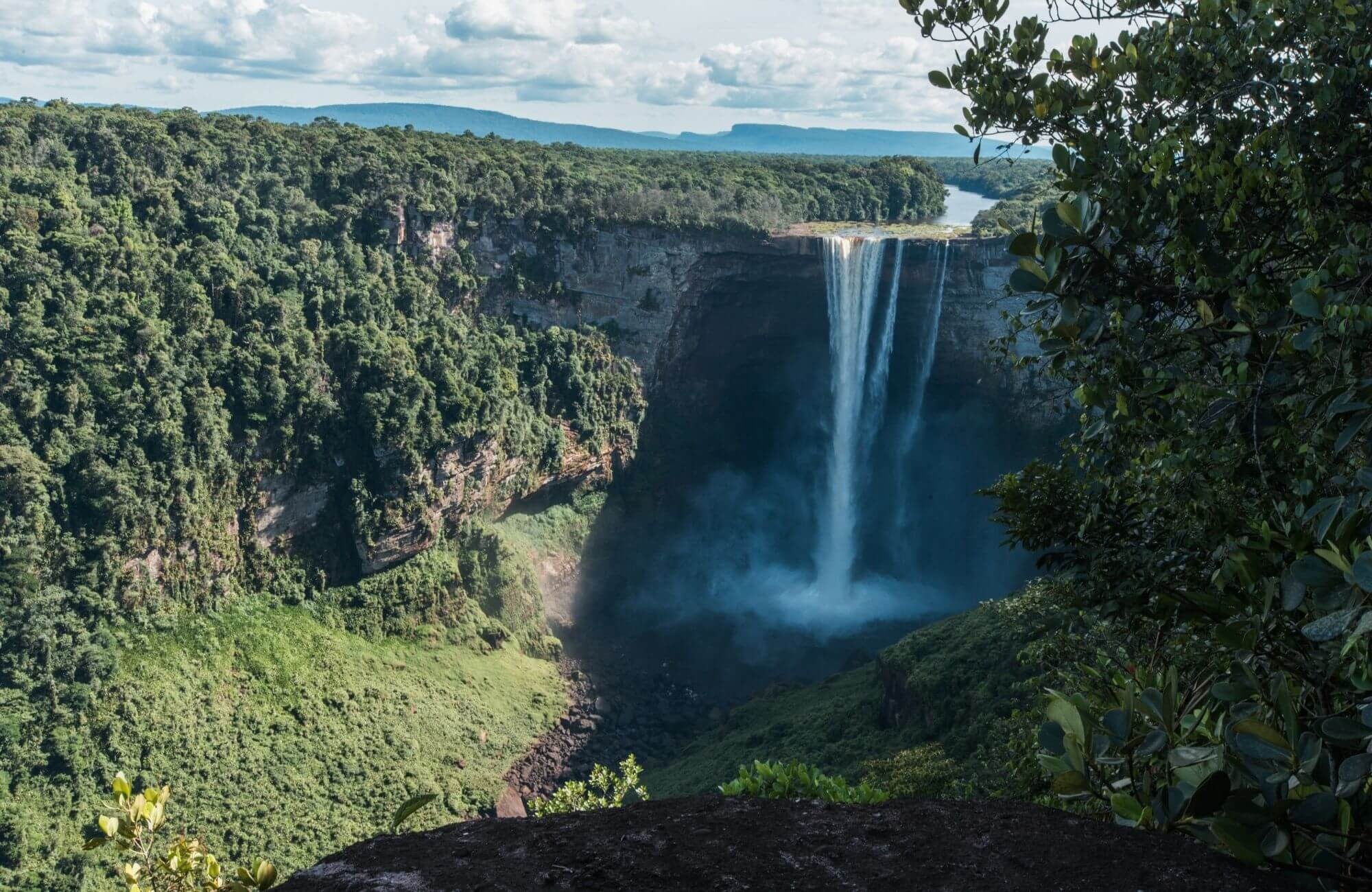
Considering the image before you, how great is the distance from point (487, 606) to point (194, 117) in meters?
18.0

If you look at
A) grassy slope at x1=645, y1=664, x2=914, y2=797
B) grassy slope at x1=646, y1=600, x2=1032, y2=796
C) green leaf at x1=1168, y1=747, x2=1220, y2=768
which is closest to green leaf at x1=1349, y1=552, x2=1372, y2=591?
green leaf at x1=1168, y1=747, x2=1220, y2=768

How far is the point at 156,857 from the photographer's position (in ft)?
18.4

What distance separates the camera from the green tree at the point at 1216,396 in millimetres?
→ 3473

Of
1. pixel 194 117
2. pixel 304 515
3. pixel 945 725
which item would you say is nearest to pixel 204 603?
pixel 304 515

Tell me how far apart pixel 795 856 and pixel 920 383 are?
1376 inches

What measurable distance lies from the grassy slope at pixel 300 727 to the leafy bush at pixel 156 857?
2030 cm

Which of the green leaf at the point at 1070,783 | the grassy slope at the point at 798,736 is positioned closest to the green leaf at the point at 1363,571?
the green leaf at the point at 1070,783

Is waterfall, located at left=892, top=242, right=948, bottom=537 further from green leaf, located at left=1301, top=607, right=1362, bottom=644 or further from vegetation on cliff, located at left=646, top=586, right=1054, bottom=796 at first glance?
green leaf, located at left=1301, top=607, right=1362, bottom=644

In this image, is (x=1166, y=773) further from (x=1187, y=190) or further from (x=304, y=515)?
(x=304, y=515)

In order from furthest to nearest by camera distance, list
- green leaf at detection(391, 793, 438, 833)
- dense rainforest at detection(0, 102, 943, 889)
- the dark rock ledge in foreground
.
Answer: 1. dense rainforest at detection(0, 102, 943, 889)
2. green leaf at detection(391, 793, 438, 833)
3. the dark rock ledge in foreground

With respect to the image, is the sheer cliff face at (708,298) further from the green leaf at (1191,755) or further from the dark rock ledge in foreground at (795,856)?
the green leaf at (1191,755)

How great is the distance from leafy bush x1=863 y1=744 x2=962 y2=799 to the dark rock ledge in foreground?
12053mm

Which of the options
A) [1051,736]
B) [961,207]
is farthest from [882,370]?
[1051,736]

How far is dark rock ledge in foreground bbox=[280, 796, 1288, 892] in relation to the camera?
147 inches
